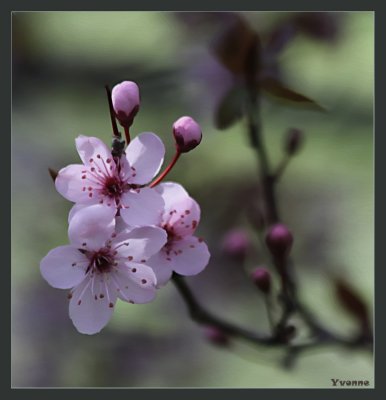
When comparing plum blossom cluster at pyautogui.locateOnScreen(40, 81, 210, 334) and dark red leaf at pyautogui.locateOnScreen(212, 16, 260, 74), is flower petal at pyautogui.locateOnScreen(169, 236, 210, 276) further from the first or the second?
dark red leaf at pyautogui.locateOnScreen(212, 16, 260, 74)

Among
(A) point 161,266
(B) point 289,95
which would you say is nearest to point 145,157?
(A) point 161,266

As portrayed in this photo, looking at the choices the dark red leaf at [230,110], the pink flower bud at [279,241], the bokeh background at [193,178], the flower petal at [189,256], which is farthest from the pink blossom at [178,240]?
the bokeh background at [193,178]

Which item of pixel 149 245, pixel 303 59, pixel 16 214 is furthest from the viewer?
pixel 303 59

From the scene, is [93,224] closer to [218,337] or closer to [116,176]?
[116,176]

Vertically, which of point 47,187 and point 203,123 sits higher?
point 203,123

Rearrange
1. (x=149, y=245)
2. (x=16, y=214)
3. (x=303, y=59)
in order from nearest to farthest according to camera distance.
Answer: (x=149, y=245) → (x=16, y=214) → (x=303, y=59)

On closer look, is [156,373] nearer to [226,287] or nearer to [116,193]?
[226,287]

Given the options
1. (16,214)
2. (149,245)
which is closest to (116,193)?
(149,245)
